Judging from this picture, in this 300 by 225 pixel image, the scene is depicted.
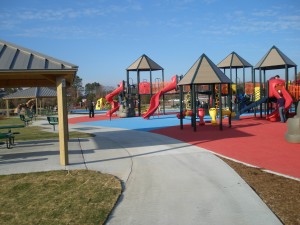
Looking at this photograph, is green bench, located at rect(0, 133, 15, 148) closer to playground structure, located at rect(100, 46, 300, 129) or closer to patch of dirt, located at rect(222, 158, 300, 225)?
patch of dirt, located at rect(222, 158, 300, 225)

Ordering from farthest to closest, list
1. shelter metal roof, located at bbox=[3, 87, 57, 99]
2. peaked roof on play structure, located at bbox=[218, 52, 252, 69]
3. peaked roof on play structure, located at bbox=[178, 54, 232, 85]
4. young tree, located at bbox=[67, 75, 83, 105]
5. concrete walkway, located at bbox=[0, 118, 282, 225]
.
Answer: young tree, located at bbox=[67, 75, 83, 105] → shelter metal roof, located at bbox=[3, 87, 57, 99] → peaked roof on play structure, located at bbox=[218, 52, 252, 69] → peaked roof on play structure, located at bbox=[178, 54, 232, 85] → concrete walkway, located at bbox=[0, 118, 282, 225]

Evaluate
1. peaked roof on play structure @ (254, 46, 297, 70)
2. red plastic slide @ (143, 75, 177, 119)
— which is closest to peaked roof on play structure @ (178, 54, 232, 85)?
red plastic slide @ (143, 75, 177, 119)

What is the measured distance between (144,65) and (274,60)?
11.7 metres

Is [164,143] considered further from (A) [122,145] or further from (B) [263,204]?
(B) [263,204]

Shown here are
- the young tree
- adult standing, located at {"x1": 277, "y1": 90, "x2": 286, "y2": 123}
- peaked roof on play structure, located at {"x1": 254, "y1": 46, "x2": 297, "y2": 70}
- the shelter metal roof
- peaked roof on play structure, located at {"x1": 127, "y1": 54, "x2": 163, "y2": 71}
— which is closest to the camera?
adult standing, located at {"x1": 277, "y1": 90, "x2": 286, "y2": 123}

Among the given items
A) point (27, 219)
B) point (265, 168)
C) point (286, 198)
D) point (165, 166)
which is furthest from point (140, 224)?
point (265, 168)

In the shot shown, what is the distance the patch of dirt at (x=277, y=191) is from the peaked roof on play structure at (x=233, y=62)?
2411 centimetres

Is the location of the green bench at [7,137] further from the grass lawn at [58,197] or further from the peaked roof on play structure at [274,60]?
the peaked roof on play structure at [274,60]

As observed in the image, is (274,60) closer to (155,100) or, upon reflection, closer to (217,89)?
(217,89)

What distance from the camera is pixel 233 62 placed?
3097 cm

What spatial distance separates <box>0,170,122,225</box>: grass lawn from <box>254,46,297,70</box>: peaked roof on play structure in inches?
791

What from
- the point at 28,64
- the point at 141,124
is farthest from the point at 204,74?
the point at 28,64

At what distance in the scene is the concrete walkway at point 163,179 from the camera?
16.2ft

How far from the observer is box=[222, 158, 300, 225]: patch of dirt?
5000 mm
